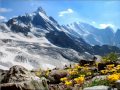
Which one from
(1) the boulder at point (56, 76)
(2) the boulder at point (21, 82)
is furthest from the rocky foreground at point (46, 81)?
(1) the boulder at point (56, 76)

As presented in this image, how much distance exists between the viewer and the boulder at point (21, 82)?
398 inches

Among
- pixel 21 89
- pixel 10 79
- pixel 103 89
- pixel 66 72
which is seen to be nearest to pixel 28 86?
pixel 21 89

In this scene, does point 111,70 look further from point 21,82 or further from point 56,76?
point 56,76

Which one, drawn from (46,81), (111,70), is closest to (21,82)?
(46,81)

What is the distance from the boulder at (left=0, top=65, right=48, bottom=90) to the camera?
33.2ft

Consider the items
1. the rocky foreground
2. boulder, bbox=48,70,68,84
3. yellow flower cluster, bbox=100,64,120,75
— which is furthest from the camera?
boulder, bbox=48,70,68,84

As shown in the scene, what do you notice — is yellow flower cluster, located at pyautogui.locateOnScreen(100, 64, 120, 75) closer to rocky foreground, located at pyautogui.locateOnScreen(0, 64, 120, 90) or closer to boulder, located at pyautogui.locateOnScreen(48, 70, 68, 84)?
rocky foreground, located at pyautogui.locateOnScreen(0, 64, 120, 90)

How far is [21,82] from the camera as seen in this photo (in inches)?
410

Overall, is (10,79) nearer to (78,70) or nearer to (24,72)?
(24,72)

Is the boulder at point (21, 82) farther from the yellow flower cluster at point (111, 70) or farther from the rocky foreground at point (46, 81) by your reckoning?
the yellow flower cluster at point (111, 70)

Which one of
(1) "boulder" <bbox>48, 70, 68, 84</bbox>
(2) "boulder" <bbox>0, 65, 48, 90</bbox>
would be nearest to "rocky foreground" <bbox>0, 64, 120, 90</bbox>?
(2) "boulder" <bbox>0, 65, 48, 90</bbox>

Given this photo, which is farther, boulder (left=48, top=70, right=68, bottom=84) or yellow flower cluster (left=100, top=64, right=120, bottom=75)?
boulder (left=48, top=70, right=68, bottom=84)

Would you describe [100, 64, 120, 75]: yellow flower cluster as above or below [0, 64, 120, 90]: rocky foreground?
above

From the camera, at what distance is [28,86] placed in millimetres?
10172
